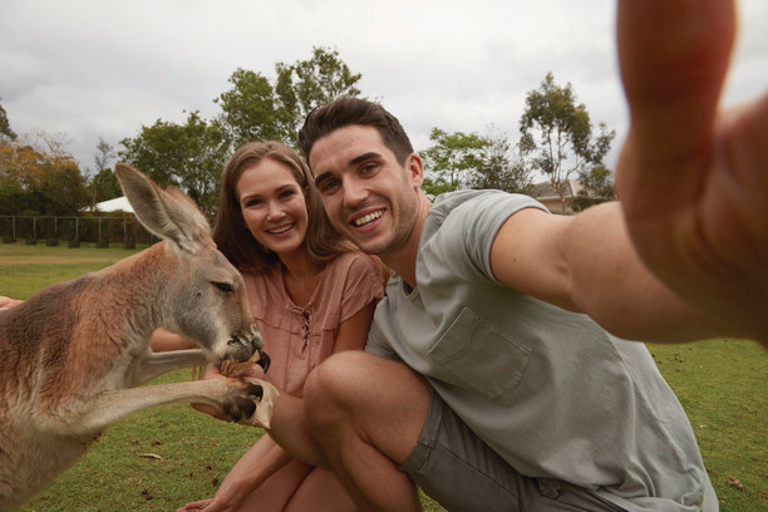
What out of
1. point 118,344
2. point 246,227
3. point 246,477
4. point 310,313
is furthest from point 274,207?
point 246,477

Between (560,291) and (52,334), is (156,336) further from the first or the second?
(560,291)

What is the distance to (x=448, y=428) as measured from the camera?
Result: 6.81ft

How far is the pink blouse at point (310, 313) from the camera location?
2588 millimetres

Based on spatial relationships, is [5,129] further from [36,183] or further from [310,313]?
[310,313]

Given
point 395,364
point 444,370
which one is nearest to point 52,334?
point 395,364

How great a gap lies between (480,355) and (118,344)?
1616mm

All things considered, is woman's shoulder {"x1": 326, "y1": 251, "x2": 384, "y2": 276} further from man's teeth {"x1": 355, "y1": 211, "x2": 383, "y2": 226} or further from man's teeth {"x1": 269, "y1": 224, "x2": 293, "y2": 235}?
man's teeth {"x1": 355, "y1": 211, "x2": 383, "y2": 226}

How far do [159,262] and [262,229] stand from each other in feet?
1.82

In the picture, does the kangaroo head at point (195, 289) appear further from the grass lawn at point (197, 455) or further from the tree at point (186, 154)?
the tree at point (186, 154)

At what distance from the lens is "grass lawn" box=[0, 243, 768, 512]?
2.64m

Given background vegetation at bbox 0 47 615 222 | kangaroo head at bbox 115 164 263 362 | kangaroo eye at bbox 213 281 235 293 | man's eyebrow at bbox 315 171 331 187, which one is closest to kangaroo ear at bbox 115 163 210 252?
kangaroo head at bbox 115 164 263 362

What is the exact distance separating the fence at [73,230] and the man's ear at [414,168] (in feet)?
95.8

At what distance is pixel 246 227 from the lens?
300cm

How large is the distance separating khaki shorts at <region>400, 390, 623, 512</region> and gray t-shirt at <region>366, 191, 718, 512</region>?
170 mm
